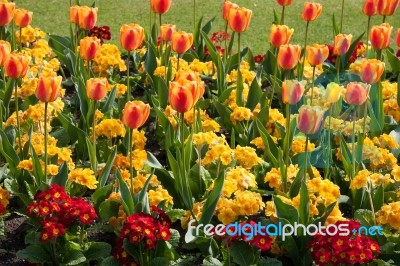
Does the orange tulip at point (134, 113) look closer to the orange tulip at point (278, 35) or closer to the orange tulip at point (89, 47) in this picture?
the orange tulip at point (89, 47)

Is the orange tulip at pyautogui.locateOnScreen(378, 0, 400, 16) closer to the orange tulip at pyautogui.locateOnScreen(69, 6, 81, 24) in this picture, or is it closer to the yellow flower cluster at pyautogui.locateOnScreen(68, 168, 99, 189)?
the orange tulip at pyautogui.locateOnScreen(69, 6, 81, 24)

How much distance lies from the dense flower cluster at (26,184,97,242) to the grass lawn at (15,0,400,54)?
11.5 ft

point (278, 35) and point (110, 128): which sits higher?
point (278, 35)

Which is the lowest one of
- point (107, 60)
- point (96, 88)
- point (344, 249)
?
point (344, 249)

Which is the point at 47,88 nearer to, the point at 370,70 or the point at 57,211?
the point at 57,211

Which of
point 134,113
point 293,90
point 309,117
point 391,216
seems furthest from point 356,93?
point 134,113

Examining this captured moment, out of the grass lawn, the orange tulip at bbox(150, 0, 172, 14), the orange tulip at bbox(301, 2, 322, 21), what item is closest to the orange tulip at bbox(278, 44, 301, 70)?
the orange tulip at bbox(301, 2, 322, 21)

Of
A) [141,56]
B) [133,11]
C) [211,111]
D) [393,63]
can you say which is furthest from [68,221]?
[133,11]

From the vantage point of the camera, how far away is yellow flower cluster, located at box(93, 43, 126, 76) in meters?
4.75

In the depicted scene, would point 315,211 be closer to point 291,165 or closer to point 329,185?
point 329,185

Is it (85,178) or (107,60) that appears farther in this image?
(107,60)

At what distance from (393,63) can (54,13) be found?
326cm

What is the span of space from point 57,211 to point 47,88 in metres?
0.48

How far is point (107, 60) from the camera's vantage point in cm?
475
